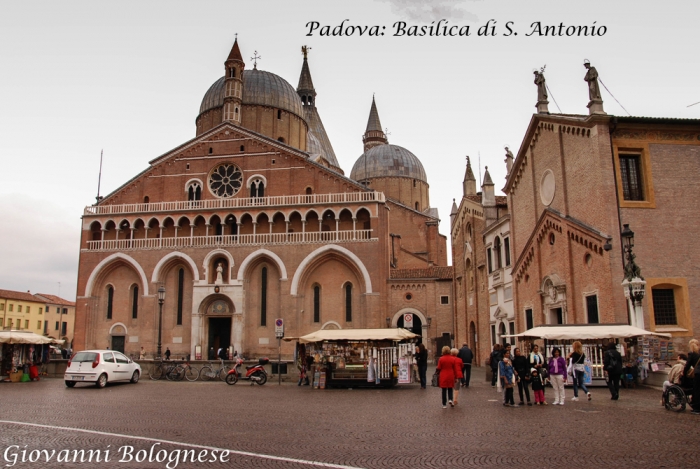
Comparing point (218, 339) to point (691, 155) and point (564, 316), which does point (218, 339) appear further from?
point (691, 155)

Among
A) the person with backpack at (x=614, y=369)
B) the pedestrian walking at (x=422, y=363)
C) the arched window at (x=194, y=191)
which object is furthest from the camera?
the arched window at (x=194, y=191)

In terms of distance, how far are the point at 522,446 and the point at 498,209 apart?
967 inches

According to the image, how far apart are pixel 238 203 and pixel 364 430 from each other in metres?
29.3

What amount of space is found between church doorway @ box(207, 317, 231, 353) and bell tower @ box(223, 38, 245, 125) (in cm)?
1347

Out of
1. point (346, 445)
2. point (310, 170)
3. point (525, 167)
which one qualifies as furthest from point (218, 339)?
point (346, 445)

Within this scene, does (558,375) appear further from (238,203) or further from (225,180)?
(225,180)

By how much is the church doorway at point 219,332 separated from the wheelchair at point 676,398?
2887cm

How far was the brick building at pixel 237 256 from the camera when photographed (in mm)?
36219

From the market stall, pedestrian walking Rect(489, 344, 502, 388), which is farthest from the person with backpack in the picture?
the market stall

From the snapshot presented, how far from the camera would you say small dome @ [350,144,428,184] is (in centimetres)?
5859

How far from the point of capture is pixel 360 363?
21.0 metres

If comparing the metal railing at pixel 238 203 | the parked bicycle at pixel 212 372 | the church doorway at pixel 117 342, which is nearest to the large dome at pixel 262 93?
the metal railing at pixel 238 203

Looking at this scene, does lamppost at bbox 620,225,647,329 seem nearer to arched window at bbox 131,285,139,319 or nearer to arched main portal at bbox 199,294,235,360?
arched main portal at bbox 199,294,235,360

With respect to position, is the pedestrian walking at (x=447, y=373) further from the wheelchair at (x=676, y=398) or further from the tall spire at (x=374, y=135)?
the tall spire at (x=374, y=135)
